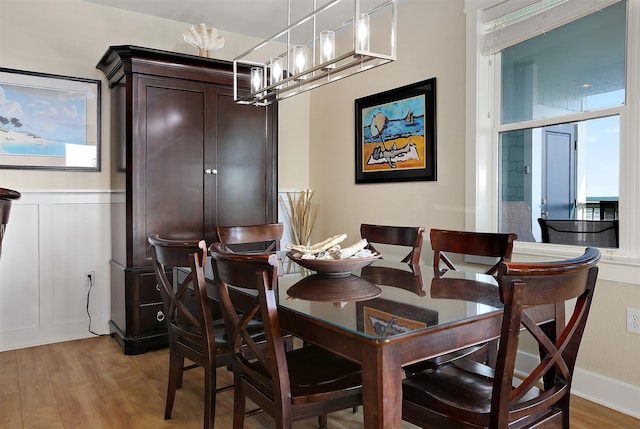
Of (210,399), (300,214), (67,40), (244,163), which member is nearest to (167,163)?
(244,163)

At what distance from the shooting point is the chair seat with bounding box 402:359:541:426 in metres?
1.33

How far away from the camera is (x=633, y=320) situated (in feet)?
7.41

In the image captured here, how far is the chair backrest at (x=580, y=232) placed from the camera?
238cm

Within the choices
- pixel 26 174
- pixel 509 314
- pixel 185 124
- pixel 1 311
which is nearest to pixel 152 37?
pixel 185 124

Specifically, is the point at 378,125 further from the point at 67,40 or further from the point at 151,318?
the point at 67,40

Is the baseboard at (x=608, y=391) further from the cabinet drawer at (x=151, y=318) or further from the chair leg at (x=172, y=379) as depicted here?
the cabinet drawer at (x=151, y=318)

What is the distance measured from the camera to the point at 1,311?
321 centimetres

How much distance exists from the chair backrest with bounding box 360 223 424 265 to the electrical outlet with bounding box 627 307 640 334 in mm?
1058

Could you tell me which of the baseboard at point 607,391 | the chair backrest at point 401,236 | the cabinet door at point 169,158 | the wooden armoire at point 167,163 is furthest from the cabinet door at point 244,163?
the baseboard at point 607,391

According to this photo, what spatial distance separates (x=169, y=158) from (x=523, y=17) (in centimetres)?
248

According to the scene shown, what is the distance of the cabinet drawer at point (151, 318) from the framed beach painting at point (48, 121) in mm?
1170

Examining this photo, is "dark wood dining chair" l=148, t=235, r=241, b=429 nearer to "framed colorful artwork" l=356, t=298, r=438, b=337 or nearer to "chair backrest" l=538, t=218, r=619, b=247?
"framed colorful artwork" l=356, t=298, r=438, b=337

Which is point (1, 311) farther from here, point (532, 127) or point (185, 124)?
point (532, 127)

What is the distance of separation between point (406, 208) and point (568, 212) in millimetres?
1170
